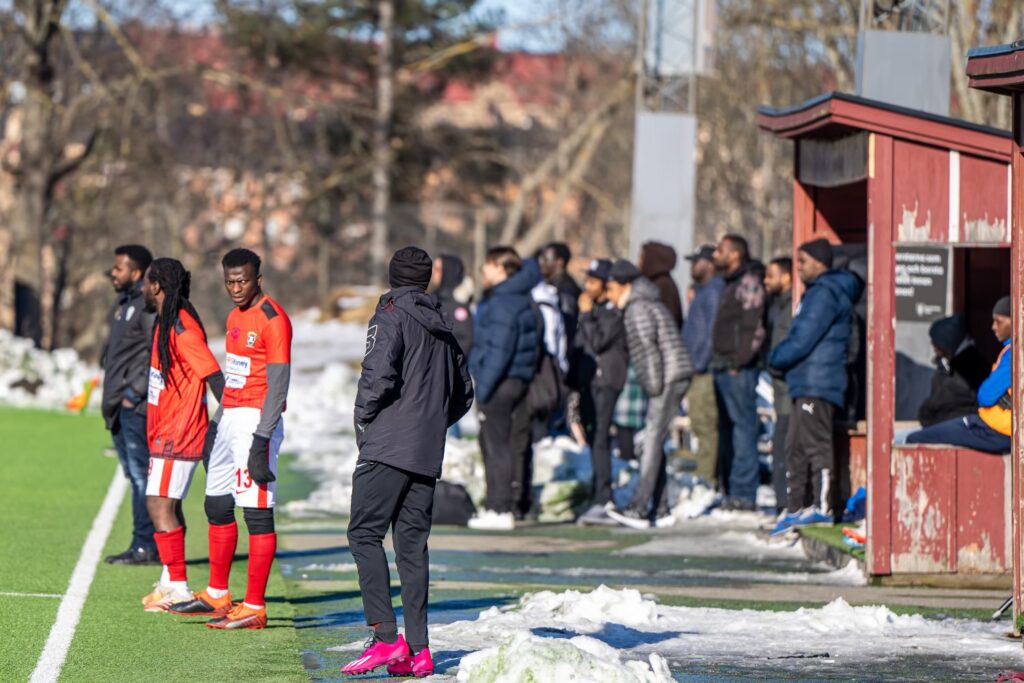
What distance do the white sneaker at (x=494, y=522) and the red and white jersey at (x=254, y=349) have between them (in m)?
5.21

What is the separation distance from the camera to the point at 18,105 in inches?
1503

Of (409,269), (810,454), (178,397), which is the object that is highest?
(409,269)

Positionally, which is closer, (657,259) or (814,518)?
(814,518)

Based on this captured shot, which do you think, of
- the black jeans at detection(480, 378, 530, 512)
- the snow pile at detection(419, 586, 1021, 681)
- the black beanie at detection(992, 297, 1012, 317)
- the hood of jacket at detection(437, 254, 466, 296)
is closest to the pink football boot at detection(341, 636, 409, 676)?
the snow pile at detection(419, 586, 1021, 681)

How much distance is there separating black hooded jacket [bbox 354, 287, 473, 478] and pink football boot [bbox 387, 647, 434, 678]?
0.78 meters

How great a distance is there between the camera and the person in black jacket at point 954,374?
38.8ft

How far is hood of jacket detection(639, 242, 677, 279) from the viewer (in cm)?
1556

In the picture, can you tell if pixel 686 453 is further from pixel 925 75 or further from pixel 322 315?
pixel 322 315

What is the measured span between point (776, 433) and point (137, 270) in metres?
5.27

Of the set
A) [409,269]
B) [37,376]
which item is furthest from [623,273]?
[37,376]

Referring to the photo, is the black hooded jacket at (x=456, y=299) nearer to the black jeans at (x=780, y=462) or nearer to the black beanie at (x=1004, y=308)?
the black jeans at (x=780, y=462)

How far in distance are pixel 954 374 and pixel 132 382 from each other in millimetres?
5390

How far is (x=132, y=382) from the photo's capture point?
10734 mm

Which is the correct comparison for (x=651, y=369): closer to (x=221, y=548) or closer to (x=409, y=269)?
(x=221, y=548)
